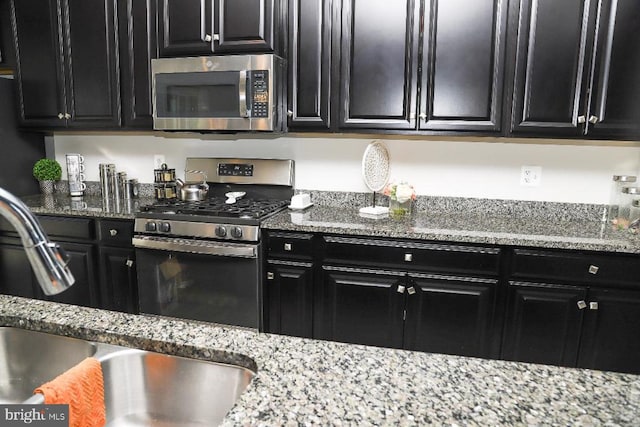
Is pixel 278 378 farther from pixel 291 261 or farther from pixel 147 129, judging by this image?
pixel 147 129

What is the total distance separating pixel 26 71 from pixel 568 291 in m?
3.53

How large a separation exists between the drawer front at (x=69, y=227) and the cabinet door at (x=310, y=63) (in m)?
1.37

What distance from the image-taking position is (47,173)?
3100mm

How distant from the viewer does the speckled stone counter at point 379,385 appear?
671 millimetres

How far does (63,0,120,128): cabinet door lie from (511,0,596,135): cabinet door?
2.40m

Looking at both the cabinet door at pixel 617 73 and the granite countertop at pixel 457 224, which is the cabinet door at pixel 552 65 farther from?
the granite countertop at pixel 457 224

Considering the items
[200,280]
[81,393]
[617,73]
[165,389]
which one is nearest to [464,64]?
[617,73]

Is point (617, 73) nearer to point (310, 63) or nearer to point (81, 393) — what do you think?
point (310, 63)

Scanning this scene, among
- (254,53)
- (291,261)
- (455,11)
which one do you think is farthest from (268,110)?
(455,11)

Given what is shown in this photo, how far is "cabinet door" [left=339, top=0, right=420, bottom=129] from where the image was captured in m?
2.30

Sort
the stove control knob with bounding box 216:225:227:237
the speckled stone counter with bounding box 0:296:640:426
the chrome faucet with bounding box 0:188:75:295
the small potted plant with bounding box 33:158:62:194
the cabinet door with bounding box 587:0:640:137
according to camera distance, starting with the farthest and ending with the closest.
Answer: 1. the small potted plant with bounding box 33:158:62:194
2. the stove control knob with bounding box 216:225:227:237
3. the cabinet door with bounding box 587:0:640:137
4. the speckled stone counter with bounding box 0:296:640:426
5. the chrome faucet with bounding box 0:188:75:295

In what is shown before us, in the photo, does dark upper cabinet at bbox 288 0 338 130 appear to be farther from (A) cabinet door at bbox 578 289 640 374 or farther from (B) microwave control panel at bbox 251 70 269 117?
(A) cabinet door at bbox 578 289 640 374

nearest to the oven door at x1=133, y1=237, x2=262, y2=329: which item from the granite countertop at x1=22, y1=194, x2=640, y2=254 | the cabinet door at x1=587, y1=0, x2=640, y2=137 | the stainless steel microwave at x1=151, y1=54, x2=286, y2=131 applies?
the granite countertop at x1=22, y1=194, x2=640, y2=254

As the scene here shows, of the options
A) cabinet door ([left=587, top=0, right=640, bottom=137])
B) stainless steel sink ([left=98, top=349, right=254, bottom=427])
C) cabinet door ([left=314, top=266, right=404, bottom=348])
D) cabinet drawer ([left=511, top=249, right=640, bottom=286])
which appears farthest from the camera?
cabinet door ([left=314, top=266, right=404, bottom=348])
